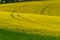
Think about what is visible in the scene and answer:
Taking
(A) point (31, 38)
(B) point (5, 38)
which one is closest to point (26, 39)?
(A) point (31, 38)

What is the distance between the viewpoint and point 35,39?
7.78 meters

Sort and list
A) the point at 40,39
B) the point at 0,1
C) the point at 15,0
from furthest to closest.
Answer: the point at 15,0
the point at 0,1
the point at 40,39

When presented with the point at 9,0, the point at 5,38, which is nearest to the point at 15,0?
the point at 9,0

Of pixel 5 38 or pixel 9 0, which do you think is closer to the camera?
pixel 5 38

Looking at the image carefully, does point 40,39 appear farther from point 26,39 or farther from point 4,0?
point 4,0

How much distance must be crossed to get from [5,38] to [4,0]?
26374 mm

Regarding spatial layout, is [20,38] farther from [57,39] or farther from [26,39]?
[57,39]

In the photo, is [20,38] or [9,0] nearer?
[20,38]

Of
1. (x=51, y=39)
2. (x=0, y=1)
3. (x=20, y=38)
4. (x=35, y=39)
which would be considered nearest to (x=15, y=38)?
(x=20, y=38)

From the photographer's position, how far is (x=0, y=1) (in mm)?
33156

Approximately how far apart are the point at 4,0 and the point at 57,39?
26.8 m

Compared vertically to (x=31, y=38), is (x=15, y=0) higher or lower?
lower

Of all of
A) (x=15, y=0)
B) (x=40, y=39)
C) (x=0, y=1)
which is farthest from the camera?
(x=15, y=0)

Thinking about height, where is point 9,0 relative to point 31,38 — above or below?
below
